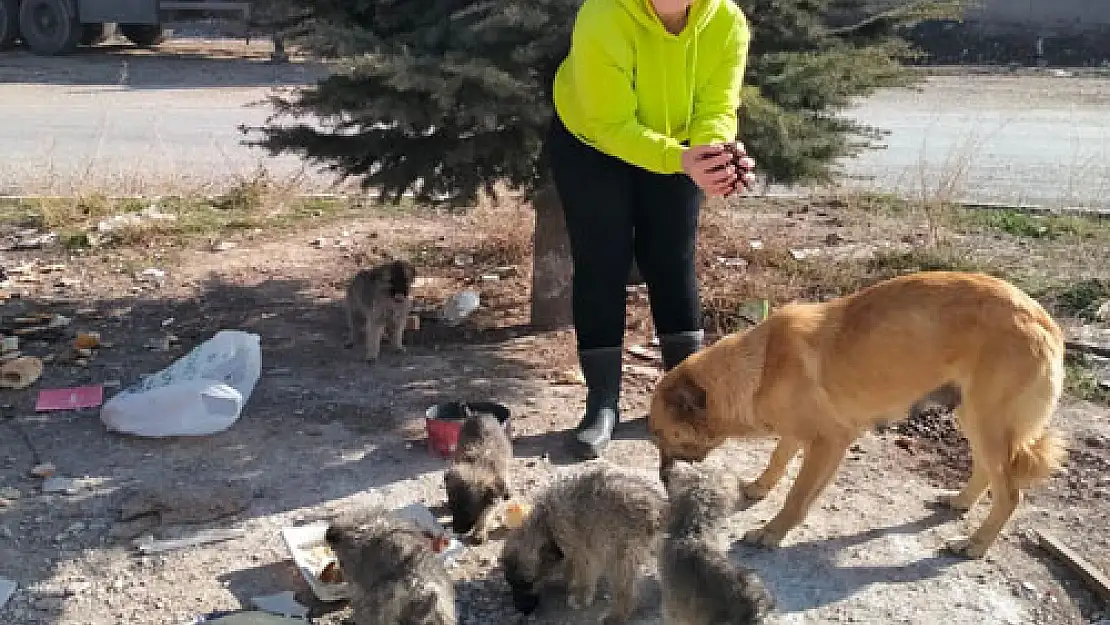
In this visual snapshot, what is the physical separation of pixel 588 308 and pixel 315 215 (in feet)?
15.5

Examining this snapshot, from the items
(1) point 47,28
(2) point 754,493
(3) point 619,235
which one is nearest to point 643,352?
(3) point 619,235

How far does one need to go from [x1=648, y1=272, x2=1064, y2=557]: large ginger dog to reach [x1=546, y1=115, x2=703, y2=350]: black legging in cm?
65

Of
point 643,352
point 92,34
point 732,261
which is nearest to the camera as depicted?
point 643,352

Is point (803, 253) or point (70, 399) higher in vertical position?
point (803, 253)

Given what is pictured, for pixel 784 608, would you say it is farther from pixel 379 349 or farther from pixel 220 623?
pixel 379 349

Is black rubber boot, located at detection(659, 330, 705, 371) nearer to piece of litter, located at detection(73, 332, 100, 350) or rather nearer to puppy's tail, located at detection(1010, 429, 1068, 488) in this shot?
puppy's tail, located at detection(1010, 429, 1068, 488)

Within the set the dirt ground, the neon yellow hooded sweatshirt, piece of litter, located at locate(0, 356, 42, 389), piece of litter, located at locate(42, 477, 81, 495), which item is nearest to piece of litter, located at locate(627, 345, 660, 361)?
the dirt ground

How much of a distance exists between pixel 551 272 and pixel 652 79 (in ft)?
7.28

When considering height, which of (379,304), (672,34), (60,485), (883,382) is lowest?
(60,485)

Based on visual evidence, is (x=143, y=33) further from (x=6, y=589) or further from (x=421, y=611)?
(x=421, y=611)

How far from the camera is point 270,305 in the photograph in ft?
23.1

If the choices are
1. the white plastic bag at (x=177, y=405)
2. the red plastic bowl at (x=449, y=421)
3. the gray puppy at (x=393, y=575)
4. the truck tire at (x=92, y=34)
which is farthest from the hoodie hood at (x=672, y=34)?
the truck tire at (x=92, y=34)

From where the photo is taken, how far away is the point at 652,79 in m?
4.52

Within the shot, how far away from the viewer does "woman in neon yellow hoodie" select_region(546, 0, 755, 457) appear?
4.38 metres
